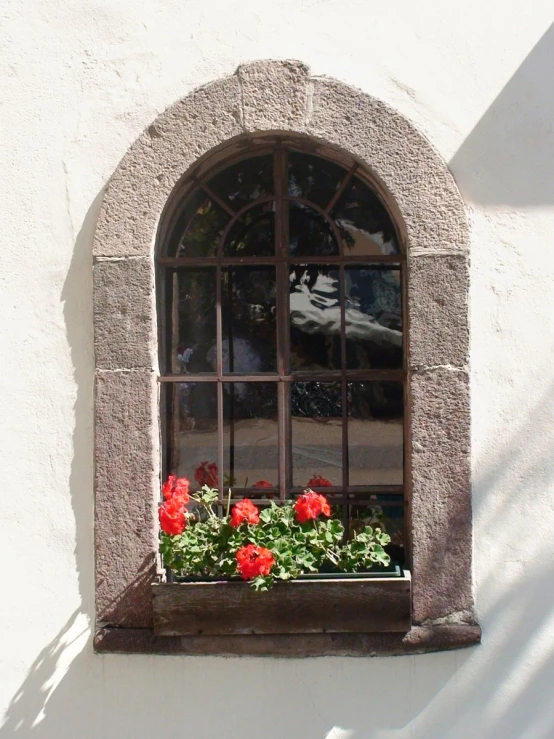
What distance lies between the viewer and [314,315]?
329 centimetres

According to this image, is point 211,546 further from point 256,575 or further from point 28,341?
point 28,341

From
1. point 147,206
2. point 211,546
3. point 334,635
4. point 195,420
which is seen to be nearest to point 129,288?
point 147,206

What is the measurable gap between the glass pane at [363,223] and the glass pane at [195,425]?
824 millimetres

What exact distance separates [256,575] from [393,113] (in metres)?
1.82

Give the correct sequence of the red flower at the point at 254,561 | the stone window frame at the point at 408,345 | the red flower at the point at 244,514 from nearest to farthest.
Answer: the red flower at the point at 254,561, the red flower at the point at 244,514, the stone window frame at the point at 408,345

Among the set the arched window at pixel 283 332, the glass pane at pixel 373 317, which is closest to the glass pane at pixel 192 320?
the arched window at pixel 283 332

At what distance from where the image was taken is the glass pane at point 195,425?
3283 mm

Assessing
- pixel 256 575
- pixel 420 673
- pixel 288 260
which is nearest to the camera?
pixel 256 575

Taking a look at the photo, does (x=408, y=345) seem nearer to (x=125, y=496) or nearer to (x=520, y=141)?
(x=520, y=141)

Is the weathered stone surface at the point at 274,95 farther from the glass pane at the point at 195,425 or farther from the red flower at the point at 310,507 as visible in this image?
the red flower at the point at 310,507

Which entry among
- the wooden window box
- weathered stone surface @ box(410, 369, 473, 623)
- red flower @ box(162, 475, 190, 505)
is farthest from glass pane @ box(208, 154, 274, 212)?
the wooden window box

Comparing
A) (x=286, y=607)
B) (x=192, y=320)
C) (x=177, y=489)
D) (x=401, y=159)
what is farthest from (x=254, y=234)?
(x=286, y=607)

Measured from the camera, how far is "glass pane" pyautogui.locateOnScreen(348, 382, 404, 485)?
3246 millimetres

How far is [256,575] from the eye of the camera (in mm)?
2863
